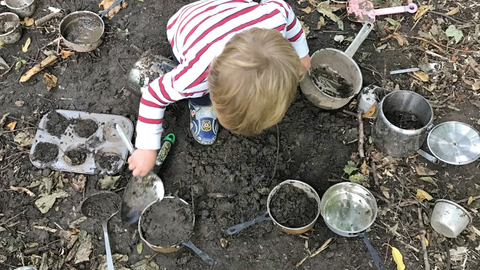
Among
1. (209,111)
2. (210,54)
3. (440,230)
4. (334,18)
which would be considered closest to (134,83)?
(209,111)

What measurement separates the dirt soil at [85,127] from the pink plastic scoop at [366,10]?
192 centimetres

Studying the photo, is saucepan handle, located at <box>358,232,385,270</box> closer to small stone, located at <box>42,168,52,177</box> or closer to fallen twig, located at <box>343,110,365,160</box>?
fallen twig, located at <box>343,110,365,160</box>

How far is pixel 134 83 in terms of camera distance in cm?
278

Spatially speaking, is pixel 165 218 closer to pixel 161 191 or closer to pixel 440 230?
pixel 161 191

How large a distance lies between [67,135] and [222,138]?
3.15ft

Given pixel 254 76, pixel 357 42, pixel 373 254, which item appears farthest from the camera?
pixel 357 42

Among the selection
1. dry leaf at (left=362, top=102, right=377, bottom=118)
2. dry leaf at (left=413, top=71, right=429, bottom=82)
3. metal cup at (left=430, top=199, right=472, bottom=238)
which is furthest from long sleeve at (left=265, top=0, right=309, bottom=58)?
metal cup at (left=430, top=199, right=472, bottom=238)

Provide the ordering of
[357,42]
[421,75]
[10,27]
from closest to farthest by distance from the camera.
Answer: [357,42]
[421,75]
[10,27]

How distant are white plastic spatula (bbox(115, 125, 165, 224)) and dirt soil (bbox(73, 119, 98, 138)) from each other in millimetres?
436

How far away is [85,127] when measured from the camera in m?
2.77

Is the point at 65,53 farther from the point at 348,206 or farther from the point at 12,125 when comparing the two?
the point at 348,206

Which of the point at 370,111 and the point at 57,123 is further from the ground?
the point at 370,111

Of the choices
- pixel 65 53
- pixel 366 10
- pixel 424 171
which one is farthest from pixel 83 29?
pixel 424 171

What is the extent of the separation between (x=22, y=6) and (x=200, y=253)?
2.25 metres
